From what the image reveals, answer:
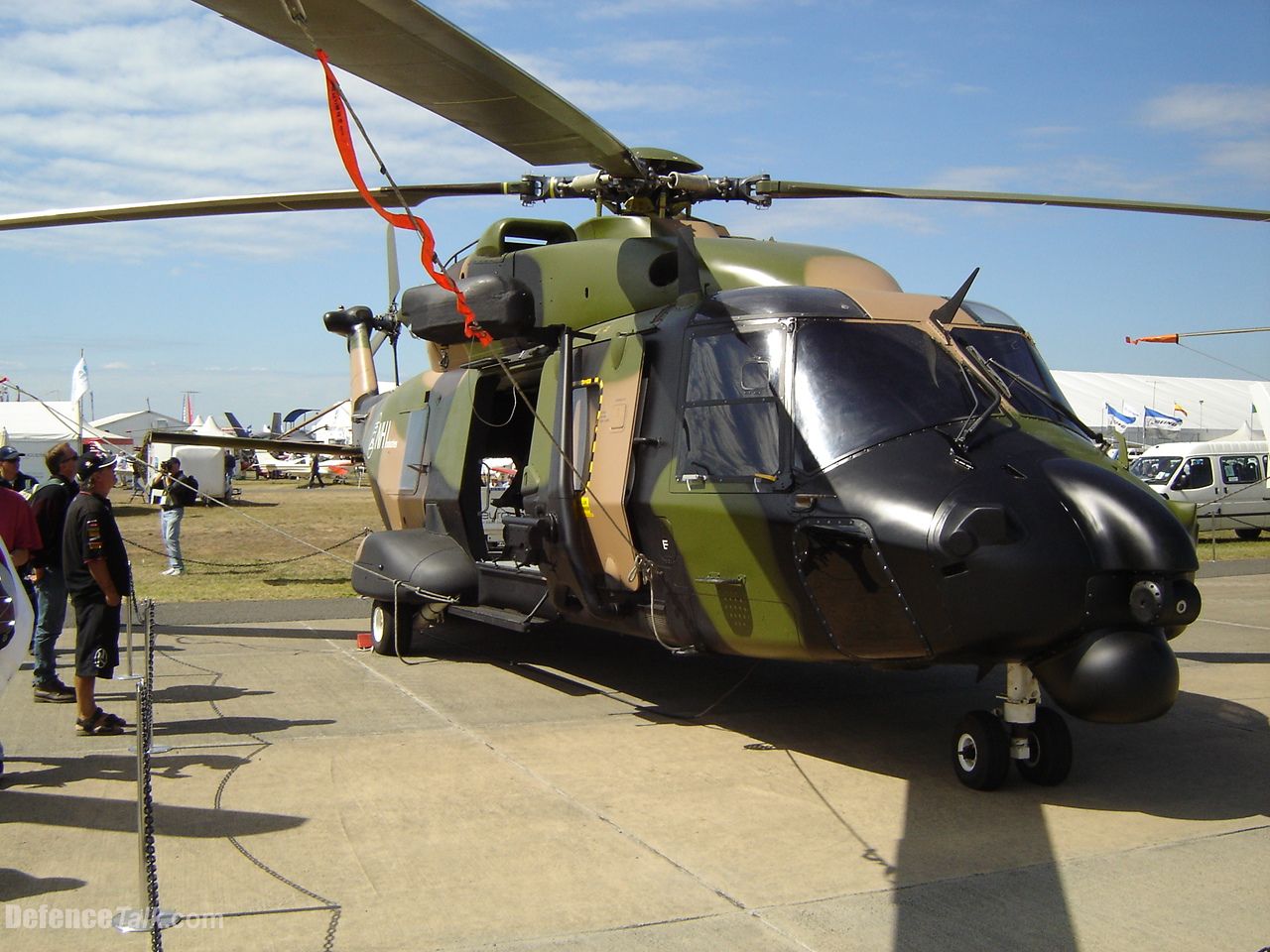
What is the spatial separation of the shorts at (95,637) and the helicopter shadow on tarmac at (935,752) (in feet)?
10.2

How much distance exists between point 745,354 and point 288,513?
26.7m

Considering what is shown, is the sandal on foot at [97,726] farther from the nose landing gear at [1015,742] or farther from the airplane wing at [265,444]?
the nose landing gear at [1015,742]

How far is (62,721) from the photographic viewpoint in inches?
283

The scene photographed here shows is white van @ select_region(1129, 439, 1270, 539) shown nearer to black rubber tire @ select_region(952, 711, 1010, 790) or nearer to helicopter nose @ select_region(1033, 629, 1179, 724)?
black rubber tire @ select_region(952, 711, 1010, 790)

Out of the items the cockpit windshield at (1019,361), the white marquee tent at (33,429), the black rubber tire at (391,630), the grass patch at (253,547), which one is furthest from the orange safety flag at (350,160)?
A: the white marquee tent at (33,429)

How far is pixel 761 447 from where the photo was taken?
6121mm

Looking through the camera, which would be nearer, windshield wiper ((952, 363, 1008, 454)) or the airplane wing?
windshield wiper ((952, 363, 1008, 454))

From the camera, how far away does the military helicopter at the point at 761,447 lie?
5086mm

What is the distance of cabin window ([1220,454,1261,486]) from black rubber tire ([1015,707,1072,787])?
20558 mm

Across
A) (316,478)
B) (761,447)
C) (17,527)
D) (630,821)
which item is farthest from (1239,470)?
(316,478)

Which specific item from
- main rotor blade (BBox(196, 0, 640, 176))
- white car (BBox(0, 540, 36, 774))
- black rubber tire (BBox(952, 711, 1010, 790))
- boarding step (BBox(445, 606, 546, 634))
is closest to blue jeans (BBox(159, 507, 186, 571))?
boarding step (BBox(445, 606, 546, 634))

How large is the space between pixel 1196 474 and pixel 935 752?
1990 cm

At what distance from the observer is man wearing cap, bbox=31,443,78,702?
7.72 meters

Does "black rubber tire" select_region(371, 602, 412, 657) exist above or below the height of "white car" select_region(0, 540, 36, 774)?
below
